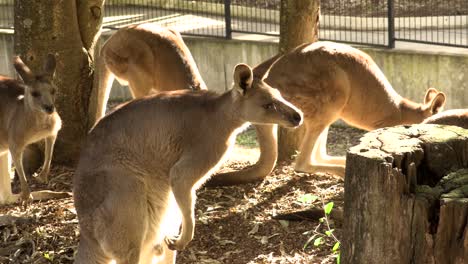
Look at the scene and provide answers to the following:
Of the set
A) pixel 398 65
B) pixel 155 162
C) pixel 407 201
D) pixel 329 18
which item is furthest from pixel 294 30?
pixel 329 18

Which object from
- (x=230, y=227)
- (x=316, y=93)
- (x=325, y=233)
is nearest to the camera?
(x=325, y=233)

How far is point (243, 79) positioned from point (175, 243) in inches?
42.2

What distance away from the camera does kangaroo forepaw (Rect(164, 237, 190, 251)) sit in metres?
5.33

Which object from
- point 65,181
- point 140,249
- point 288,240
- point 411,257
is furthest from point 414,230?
point 65,181

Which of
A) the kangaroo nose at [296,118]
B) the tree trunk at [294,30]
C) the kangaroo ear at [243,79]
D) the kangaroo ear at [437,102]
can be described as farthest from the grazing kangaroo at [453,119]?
the tree trunk at [294,30]

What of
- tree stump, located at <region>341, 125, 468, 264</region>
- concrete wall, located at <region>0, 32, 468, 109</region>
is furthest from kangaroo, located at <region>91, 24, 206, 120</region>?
tree stump, located at <region>341, 125, 468, 264</region>

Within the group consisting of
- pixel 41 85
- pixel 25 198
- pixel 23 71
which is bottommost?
pixel 25 198

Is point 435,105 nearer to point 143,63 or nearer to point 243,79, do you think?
point 143,63

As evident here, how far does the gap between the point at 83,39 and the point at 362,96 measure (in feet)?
8.25

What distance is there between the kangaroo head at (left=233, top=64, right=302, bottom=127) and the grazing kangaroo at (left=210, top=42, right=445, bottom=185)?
6.08 feet

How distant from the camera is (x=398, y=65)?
37.3 ft

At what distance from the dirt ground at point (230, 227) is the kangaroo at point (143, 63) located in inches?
46.8

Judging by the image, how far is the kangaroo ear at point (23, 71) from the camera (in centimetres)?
689

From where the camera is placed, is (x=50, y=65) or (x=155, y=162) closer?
(x=155, y=162)
